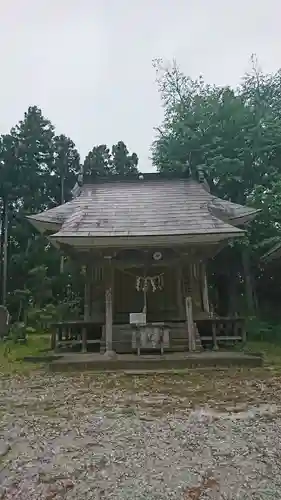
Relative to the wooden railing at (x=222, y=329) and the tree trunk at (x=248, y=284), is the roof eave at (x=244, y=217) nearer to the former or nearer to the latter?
the wooden railing at (x=222, y=329)

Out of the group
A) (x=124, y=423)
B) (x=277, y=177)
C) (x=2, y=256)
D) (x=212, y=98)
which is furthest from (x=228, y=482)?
(x=2, y=256)

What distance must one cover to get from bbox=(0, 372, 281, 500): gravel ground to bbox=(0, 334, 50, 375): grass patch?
2114 mm

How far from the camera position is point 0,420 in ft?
14.1

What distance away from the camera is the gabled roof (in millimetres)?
8430

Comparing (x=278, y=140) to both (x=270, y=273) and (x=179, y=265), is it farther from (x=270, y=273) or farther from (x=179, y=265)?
(x=179, y=265)

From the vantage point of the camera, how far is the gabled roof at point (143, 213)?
843 centimetres

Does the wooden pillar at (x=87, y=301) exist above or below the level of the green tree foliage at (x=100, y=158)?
below

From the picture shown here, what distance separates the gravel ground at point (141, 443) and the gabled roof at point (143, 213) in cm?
349

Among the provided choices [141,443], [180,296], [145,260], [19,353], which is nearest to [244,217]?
[180,296]

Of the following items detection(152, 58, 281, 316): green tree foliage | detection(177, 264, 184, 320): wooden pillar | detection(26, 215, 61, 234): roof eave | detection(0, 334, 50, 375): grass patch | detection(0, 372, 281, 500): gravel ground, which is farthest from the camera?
detection(152, 58, 281, 316): green tree foliage

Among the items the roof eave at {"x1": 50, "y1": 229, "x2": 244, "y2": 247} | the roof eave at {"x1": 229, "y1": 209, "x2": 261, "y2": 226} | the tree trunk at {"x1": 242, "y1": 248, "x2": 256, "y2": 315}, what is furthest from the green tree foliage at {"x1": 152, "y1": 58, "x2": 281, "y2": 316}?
the roof eave at {"x1": 50, "y1": 229, "x2": 244, "y2": 247}

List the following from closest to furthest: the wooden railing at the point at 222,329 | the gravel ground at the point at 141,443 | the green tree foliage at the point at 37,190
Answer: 1. the gravel ground at the point at 141,443
2. the wooden railing at the point at 222,329
3. the green tree foliage at the point at 37,190

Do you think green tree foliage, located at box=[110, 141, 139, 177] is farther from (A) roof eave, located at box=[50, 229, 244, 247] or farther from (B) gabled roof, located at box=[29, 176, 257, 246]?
(A) roof eave, located at box=[50, 229, 244, 247]

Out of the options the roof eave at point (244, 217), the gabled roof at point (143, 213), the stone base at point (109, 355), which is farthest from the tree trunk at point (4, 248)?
the roof eave at point (244, 217)
